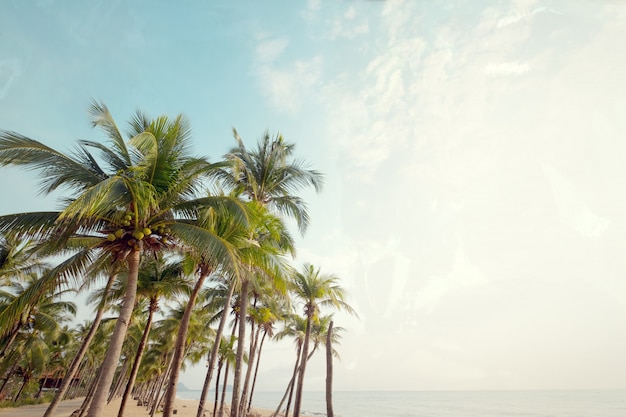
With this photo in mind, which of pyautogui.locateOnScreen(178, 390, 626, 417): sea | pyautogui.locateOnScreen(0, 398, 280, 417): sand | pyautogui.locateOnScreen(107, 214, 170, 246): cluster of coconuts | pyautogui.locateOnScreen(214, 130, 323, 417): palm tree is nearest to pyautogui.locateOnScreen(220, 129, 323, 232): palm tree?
pyautogui.locateOnScreen(214, 130, 323, 417): palm tree

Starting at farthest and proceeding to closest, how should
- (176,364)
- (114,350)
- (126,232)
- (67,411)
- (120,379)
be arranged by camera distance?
(120,379)
(67,411)
(176,364)
(126,232)
(114,350)

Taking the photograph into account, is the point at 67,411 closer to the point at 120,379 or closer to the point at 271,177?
the point at 120,379

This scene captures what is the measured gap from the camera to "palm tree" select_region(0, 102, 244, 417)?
7.16 meters

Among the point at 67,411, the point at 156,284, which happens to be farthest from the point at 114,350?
the point at 67,411

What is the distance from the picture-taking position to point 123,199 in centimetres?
759

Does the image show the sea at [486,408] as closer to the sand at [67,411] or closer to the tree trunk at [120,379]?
the sand at [67,411]

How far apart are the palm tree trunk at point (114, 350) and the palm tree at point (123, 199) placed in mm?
18

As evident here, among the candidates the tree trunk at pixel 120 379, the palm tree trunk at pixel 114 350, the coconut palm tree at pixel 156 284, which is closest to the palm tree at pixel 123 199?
the palm tree trunk at pixel 114 350

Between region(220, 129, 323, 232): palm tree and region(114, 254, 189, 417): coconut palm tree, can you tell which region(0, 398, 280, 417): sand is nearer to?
region(114, 254, 189, 417): coconut palm tree

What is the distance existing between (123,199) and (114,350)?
3429 millimetres

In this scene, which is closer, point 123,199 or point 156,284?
point 123,199

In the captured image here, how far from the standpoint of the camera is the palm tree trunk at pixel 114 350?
675 centimetres

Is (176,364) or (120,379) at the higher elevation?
(120,379)

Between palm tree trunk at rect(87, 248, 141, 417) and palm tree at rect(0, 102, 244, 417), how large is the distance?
0.06 ft
